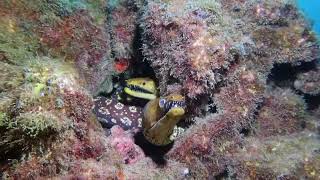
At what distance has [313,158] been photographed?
537 centimetres

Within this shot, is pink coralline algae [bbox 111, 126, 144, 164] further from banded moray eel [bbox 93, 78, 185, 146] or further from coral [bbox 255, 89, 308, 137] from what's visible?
coral [bbox 255, 89, 308, 137]

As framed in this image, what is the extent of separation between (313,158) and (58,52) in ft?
15.3

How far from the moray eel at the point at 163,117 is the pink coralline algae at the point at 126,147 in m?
0.47

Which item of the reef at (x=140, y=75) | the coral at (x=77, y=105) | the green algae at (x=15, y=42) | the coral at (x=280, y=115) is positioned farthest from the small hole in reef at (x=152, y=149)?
the coral at (x=280, y=115)

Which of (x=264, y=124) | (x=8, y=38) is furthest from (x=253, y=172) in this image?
(x=8, y=38)

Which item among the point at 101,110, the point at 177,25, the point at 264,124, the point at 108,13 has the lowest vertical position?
the point at 101,110

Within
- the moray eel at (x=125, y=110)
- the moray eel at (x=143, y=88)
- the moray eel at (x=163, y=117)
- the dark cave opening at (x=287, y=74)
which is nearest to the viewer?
the moray eel at (x=163, y=117)

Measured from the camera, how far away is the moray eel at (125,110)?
18.0 ft

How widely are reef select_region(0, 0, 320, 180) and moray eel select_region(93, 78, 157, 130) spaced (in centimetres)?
21

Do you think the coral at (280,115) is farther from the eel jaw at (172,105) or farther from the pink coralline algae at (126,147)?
the eel jaw at (172,105)

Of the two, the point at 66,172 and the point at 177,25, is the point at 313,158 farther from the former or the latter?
the point at 66,172

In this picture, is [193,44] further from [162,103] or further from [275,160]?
[275,160]

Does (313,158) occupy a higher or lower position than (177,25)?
lower

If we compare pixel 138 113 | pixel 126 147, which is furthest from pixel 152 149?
pixel 138 113
